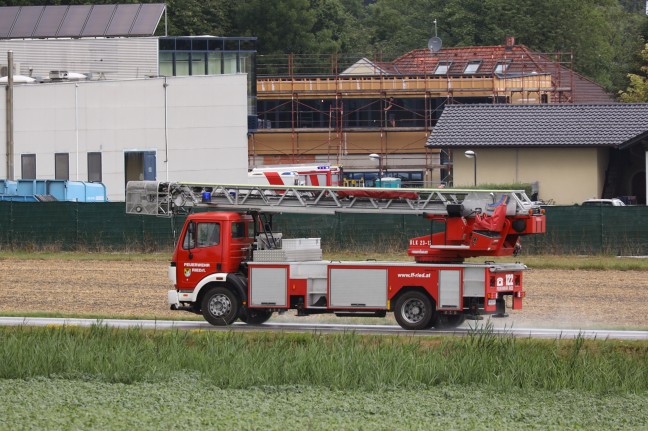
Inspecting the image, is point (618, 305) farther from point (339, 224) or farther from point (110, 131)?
point (110, 131)

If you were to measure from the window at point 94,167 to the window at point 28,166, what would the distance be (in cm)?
274

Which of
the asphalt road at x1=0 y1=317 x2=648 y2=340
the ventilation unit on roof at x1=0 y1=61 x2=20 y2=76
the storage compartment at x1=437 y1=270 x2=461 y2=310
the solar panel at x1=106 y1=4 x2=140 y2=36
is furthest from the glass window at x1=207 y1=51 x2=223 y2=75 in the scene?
the storage compartment at x1=437 y1=270 x2=461 y2=310

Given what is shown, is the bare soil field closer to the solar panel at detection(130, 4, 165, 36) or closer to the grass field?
the grass field

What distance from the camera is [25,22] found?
7875 cm

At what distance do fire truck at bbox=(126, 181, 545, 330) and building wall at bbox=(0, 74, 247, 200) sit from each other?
37583 mm

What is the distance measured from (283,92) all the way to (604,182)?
108 feet

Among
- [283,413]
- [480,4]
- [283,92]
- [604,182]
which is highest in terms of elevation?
[480,4]

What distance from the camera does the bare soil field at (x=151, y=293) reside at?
32156 mm

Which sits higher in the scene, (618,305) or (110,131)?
(110,131)

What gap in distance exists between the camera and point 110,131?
6650 centimetres

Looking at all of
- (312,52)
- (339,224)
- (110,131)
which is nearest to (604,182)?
(339,224)

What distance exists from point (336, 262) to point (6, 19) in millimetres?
55758

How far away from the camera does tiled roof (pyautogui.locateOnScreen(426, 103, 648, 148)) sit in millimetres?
61688

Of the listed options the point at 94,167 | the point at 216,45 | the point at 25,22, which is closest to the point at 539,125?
the point at 216,45
